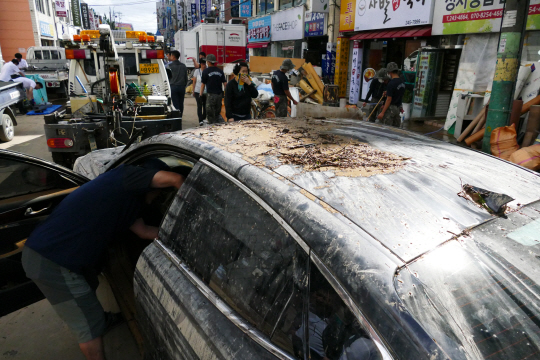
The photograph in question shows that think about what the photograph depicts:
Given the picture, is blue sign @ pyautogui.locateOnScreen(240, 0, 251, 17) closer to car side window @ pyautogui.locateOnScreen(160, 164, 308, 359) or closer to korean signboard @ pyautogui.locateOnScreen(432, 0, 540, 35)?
korean signboard @ pyautogui.locateOnScreen(432, 0, 540, 35)

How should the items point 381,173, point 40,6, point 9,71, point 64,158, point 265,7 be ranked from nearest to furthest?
point 381,173
point 64,158
point 9,71
point 265,7
point 40,6

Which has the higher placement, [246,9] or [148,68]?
[246,9]

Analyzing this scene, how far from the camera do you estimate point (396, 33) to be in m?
11.5

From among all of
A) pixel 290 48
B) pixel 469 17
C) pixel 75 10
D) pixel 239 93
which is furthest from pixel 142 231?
pixel 75 10

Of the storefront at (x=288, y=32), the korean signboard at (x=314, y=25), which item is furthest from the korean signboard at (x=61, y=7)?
the korean signboard at (x=314, y=25)

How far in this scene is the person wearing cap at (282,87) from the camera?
8.32 meters

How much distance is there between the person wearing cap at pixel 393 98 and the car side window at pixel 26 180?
6.42 meters

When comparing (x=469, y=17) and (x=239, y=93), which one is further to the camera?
(x=469, y=17)

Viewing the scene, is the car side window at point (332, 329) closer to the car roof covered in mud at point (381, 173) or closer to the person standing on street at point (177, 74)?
the car roof covered in mud at point (381, 173)

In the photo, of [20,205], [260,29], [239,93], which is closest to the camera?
[20,205]

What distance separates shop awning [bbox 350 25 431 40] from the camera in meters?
10.6

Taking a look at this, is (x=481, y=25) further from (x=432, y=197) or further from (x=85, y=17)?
(x=85, y=17)

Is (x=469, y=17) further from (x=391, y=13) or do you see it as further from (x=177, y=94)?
(x=177, y=94)

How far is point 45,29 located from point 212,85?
33.1 metres
